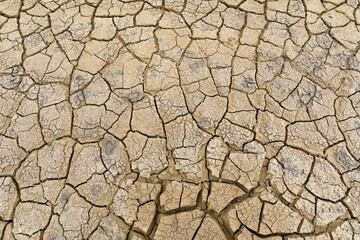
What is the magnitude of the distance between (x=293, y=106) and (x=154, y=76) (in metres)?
1.18

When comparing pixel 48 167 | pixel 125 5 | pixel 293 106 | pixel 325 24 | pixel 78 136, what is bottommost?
pixel 48 167

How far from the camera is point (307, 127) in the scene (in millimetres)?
2309

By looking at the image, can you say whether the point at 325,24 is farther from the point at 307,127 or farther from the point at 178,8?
the point at 178,8

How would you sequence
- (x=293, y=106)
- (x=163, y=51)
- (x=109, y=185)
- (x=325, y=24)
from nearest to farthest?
(x=109, y=185), (x=293, y=106), (x=163, y=51), (x=325, y=24)

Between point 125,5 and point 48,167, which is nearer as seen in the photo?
point 48,167

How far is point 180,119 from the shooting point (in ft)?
7.59

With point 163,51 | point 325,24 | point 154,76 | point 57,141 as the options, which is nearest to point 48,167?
point 57,141

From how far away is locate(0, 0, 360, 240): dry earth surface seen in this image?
6.54ft

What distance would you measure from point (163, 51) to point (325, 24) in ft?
5.22

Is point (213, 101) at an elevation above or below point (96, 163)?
above

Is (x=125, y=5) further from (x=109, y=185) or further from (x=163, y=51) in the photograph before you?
(x=109, y=185)

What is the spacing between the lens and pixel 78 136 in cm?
226

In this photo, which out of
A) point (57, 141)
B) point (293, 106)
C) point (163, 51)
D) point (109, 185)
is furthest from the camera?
point (163, 51)

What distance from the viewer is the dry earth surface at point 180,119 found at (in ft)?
6.54
